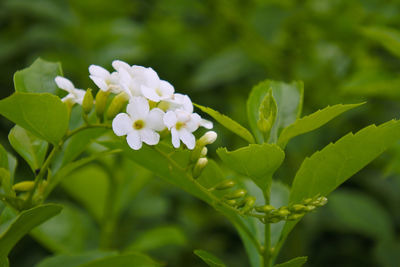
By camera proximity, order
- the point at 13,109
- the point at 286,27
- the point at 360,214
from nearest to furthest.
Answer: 1. the point at 13,109
2. the point at 360,214
3. the point at 286,27

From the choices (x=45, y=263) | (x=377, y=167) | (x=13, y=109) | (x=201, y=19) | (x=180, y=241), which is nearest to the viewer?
(x=13, y=109)

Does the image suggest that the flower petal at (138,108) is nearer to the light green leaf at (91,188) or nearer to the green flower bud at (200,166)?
the green flower bud at (200,166)

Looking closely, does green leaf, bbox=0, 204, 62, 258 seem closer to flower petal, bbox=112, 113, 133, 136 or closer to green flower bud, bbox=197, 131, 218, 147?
flower petal, bbox=112, 113, 133, 136

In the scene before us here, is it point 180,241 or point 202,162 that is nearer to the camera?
point 202,162

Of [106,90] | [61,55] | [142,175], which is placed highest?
[61,55]

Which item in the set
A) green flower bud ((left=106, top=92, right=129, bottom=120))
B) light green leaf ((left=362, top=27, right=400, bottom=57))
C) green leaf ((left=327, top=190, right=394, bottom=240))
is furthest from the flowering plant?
green leaf ((left=327, top=190, right=394, bottom=240))

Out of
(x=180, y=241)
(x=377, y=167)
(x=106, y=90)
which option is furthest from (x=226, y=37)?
(x=106, y=90)

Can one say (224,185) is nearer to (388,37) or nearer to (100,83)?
(100,83)

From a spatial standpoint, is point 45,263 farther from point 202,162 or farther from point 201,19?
point 201,19

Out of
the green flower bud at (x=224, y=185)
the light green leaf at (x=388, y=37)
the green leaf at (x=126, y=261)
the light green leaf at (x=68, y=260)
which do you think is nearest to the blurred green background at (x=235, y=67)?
the light green leaf at (x=388, y=37)
